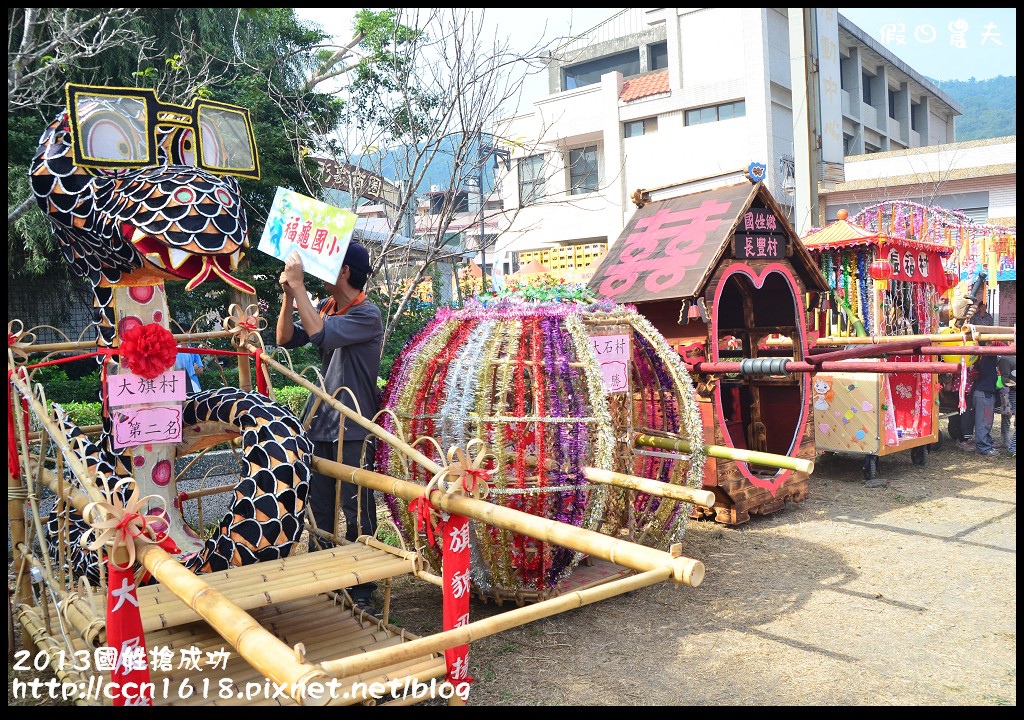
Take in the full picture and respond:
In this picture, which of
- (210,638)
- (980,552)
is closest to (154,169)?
(210,638)

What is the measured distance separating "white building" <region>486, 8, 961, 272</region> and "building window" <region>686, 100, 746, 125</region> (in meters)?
0.03

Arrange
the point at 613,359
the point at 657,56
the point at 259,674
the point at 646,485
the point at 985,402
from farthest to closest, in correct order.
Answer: the point at 657,56 → the point at 985,402 → the point at 613,359 → the point at 646,485 → the point at 259,674

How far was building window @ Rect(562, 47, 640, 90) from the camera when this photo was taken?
21891 millimetres

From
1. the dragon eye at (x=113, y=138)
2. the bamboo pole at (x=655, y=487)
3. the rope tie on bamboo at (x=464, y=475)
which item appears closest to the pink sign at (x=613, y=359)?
the bamboo pole at (x=655, y=487)

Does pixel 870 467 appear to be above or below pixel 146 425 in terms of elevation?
below

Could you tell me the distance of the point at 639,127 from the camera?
20.0 m

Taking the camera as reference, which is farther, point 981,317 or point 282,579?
point 981,317

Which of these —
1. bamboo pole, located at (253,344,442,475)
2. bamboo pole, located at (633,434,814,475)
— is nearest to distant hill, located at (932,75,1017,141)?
bamboo pole, located at (633,434,814,475)

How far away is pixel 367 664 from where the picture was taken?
69.3 inches

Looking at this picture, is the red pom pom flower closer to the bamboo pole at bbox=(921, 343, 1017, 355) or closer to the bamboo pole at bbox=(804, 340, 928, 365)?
the bamboo pole at bbox=(804, 340, 928, 365)

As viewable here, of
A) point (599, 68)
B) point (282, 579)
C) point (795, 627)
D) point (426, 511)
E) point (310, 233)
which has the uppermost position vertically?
point (599, 68)

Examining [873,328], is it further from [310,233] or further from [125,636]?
[125,636]

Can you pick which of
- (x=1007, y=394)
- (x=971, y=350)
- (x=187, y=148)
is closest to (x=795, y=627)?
(x=971, y=350)

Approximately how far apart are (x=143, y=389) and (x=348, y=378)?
1.09 metres
